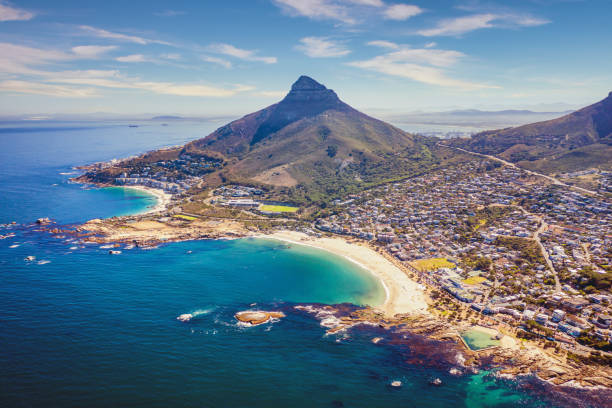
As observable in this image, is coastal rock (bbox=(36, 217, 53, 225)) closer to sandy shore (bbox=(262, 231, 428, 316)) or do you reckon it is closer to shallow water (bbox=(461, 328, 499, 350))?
sandy shore (bbox=(262, 231, 428, 316))

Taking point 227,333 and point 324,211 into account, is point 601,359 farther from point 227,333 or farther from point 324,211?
point 324,211

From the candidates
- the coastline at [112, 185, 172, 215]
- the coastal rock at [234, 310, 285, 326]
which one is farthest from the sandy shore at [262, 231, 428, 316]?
the coastline at [112, 185, 172, 215]

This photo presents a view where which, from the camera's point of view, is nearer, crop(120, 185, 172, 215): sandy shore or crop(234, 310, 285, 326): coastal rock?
crop(234, 310, 285, 326): coastal rock

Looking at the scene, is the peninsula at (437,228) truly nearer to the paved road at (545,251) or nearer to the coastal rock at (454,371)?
the paved road at (545,251)

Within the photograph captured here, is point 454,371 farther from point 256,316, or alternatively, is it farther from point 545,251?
point 545,251

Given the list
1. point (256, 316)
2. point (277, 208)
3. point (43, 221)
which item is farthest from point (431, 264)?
point (43, 221)

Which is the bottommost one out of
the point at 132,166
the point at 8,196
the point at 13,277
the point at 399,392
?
the point at 399,392

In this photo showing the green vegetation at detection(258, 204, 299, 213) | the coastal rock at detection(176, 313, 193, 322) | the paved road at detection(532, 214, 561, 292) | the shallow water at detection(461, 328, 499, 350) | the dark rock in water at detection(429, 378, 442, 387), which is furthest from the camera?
the green vegetation at detection(258, 204, 299, 213)

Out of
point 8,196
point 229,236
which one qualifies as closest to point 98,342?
point 229,236
